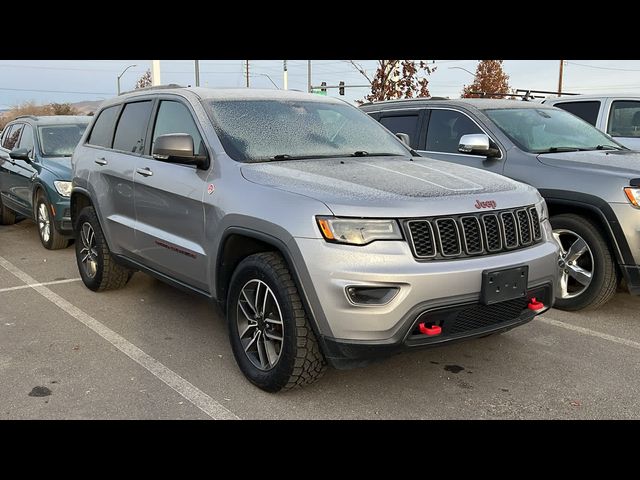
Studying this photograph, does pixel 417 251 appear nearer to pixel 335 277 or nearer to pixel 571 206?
pixel 335 277

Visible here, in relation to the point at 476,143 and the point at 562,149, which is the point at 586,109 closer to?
the point at 562,149

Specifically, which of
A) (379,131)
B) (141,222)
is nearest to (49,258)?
Answer: (141,222)

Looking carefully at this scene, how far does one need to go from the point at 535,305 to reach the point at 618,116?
5878 millimetres

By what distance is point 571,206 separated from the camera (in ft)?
16.9

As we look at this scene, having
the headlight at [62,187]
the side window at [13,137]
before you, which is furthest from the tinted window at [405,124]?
the side window at [13,137]

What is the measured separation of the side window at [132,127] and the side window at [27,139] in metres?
3.57

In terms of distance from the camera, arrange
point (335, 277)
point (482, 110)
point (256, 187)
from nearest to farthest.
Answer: point (335, 277), point (256, 187), point (482, 110)

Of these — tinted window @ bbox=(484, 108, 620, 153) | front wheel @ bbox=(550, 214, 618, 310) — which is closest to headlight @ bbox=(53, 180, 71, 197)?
tinted window @ bbox=(484, 108, 620, 153)

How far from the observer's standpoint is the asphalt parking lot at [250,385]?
11.2 ft

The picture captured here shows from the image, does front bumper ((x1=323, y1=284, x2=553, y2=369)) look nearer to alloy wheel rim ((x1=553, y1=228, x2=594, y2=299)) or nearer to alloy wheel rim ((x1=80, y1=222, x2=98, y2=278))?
alloy wheel rim ((x1=553, y1=228, x2=594, y2=299))

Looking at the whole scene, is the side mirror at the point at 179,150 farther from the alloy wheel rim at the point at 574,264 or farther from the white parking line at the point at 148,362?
the alloy wheel rim at the point at 574,264

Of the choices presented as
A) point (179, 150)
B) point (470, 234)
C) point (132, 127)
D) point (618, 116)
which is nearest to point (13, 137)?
point (132, 127)

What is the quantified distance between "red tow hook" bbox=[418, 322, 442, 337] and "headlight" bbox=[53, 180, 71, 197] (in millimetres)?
5697
